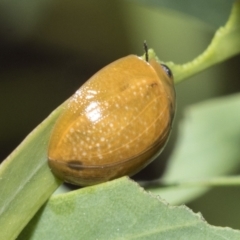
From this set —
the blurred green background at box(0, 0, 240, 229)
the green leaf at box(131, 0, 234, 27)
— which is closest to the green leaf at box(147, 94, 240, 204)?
the blurred green background at box(0, 0, 240, 229)

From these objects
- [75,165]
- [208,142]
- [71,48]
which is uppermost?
[75,165]

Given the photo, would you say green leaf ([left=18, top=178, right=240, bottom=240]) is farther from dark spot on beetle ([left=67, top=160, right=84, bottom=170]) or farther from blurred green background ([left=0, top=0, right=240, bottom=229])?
blurred green background ([left=0, top=0, right=240, bottom=229])

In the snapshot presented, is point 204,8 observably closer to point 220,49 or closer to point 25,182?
point 220,49

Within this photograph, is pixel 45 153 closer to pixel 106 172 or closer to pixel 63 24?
pixel 106 172

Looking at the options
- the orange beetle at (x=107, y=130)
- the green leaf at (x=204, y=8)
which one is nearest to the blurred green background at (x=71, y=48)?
the green leaf at (x=204, y=8)

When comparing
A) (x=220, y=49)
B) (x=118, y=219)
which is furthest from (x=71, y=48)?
(x=118, y=219)

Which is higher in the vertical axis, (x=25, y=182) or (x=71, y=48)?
(x=25, y=182)

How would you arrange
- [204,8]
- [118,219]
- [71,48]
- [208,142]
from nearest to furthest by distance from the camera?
1. [118,219]
2. [204,8]
3. [208,142]
4. [71,48]
